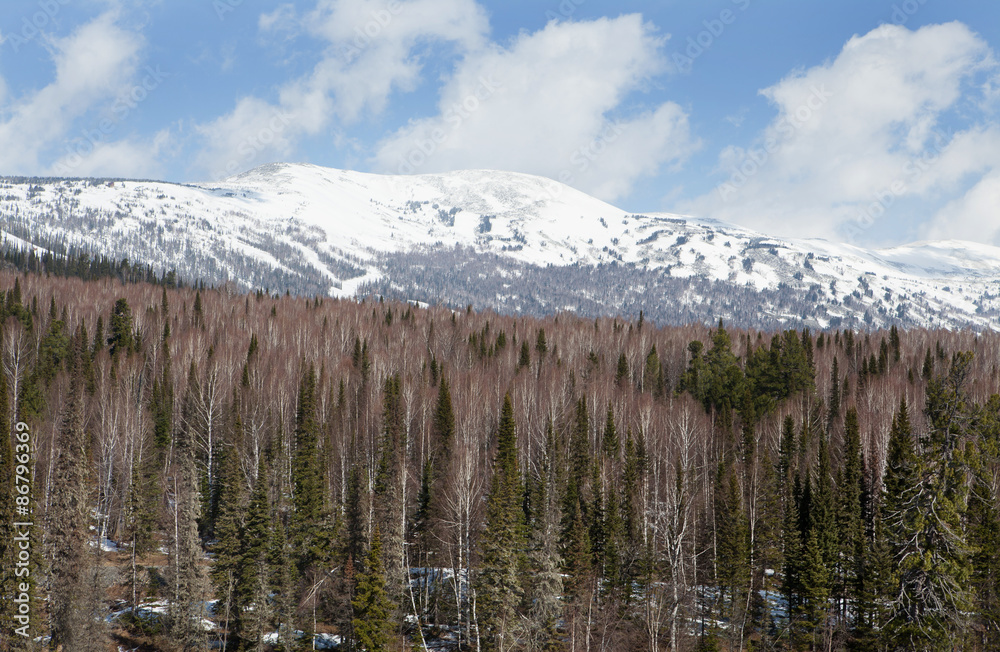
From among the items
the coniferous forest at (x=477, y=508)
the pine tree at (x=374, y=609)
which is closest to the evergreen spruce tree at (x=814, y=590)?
the coniferous forest at (x=477, y=508)

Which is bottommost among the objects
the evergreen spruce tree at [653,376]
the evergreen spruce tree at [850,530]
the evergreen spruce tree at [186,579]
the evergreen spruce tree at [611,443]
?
the evergreen spruce tree at [186,579]

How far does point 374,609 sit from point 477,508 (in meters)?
15.0

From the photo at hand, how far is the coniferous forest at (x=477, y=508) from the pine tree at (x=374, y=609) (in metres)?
0.17

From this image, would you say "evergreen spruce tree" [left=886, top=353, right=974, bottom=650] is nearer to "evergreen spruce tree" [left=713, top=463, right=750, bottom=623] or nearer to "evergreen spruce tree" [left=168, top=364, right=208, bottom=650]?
"evergreen spruce tree" [left=713, top=463, right=750, bottom=623]

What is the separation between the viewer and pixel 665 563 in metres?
57.1

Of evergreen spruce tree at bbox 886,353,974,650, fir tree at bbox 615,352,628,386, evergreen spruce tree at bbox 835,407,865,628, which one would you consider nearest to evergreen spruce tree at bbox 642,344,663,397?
fir tree at bbox 615,352,628,386

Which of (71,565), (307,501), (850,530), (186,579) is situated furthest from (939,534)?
(71,565)

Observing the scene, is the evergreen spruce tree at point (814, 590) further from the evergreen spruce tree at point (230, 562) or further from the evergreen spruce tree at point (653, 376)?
the evergreen spruce tree at point (653, 376)

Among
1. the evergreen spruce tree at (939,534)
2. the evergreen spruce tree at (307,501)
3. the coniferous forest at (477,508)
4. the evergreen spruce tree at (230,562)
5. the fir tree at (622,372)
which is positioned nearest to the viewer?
the evergreen spruce tree at (939,534)

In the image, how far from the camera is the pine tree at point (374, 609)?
3938 cm

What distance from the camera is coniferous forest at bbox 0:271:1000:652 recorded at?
125 feet

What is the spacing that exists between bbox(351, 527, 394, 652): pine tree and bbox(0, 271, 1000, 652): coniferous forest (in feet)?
0.57

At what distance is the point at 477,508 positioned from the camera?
53.9m

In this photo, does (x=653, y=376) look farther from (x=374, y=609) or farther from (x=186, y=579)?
(x=186, y=579)
